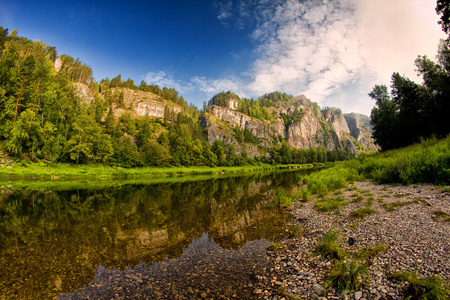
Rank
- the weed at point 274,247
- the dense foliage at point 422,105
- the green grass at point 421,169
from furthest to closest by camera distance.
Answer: the dense foliage at point 422,105 < the green grass at point 421,169 < the weed at point 274,247

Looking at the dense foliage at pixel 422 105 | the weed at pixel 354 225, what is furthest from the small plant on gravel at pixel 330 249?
the dense foliage at pixel 422 105

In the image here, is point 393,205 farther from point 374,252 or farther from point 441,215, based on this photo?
point 374,252

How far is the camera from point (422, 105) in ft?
129

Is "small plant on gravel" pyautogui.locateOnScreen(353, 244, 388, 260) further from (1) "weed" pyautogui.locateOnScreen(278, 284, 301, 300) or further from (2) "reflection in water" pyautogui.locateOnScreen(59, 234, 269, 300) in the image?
(2) "reflection in water" pyautogui.locateOnScreen(59, 234, 269, 300)

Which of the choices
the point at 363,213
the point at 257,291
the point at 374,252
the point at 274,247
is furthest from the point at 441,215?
the point at 257,291

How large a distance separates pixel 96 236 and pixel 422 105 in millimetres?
58233

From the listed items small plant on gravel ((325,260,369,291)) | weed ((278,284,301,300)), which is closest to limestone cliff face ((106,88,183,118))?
weed ((278,284,301,300))

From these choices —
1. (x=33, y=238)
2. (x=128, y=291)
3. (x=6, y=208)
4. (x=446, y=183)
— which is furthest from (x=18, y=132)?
(x=446, y=183)

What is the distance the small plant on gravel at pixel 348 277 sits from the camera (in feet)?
18.0

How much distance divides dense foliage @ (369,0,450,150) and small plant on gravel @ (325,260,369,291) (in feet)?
110

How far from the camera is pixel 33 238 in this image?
10867 millimetres

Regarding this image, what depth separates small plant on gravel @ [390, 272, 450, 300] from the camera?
415 cm

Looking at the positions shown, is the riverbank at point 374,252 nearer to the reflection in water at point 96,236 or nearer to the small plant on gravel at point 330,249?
the small plant on gravel at point 330,249

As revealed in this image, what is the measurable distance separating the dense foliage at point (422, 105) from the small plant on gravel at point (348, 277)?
1322 inches
